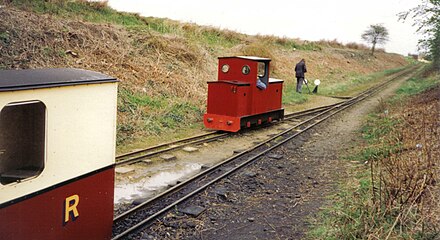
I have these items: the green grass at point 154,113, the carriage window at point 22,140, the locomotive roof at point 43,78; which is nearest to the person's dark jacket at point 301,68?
the green grass at point 154,113

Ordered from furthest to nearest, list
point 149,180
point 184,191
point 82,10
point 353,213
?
1. point 82,10
2. point 149,180
3. point 184,191
4. point 353,213

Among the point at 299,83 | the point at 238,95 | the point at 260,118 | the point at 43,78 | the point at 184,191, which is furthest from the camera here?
the point at 299,83

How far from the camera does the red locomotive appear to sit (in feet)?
42.7

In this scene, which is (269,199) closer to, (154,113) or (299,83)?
(154,113)

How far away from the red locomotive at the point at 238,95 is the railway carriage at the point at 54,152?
7944 millimetres

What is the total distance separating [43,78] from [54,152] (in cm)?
79

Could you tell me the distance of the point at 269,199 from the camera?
7.75 metres

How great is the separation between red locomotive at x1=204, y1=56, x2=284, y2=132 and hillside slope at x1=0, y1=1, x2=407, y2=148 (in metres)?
1.54

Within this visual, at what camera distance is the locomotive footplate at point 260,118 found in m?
13.4

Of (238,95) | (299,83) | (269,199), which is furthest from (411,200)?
(299,83)

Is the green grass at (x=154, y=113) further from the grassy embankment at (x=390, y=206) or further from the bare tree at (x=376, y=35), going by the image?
the bare tree at (x=376, y=35)

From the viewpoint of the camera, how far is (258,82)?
14141mm

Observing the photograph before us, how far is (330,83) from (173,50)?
55.2 feet

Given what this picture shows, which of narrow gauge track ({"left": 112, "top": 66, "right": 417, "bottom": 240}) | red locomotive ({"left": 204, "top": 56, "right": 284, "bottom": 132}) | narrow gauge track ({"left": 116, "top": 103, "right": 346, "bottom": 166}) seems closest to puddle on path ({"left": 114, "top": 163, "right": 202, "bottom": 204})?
narrow gauge track ({"left": 112, "top": 66, "right": 417, "bottom": 240})
